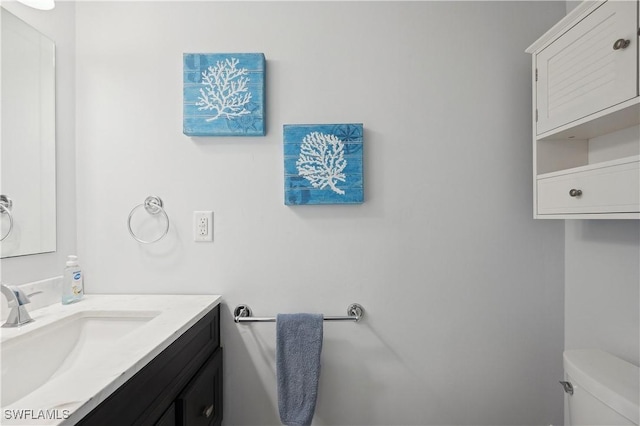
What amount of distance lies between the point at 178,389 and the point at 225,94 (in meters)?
1.09

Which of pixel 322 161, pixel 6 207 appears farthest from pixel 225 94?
pixel 6 207

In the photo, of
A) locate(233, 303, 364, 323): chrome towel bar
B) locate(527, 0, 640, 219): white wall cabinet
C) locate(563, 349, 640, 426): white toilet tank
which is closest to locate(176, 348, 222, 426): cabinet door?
locate(233, 303, 364, 323): chrome towel bar

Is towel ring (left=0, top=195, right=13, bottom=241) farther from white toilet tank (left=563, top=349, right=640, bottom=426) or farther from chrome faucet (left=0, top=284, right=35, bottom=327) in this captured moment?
white toilet tank (left=563, top=349, right=640, bottom=426)

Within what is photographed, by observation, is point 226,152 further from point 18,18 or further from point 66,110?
point 18,18

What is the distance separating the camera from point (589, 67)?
38.9 inches

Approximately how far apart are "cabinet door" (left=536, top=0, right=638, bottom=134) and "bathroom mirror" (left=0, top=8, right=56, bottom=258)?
189cm

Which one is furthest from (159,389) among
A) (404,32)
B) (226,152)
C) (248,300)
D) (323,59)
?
(404,32)

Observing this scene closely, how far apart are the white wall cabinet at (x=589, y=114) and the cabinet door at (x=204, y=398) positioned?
1376mm

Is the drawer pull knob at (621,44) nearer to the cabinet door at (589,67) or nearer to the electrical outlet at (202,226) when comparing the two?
the cabinet door at (589,67)

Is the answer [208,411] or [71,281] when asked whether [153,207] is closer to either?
[71,281]

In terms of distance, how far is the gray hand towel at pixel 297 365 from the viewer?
123 centimetres

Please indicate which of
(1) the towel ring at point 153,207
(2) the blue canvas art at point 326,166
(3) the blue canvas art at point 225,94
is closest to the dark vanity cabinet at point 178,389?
(1) the towel ring at point 153,207

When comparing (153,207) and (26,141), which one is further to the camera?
(153,207)

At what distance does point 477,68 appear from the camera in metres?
1.35
